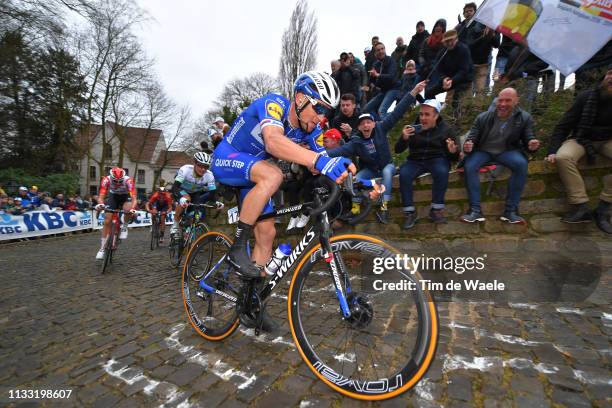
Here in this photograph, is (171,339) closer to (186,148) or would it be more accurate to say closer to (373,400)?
(373,400)

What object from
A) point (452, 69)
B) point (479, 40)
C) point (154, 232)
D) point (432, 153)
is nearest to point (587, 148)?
point (432, 153)

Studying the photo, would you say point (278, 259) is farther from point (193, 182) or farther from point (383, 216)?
point (193, 182)

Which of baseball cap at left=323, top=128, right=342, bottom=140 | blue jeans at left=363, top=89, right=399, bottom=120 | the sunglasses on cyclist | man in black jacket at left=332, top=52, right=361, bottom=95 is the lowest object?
the sunglasses on cyclist

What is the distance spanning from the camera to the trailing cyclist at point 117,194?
661 centimetres

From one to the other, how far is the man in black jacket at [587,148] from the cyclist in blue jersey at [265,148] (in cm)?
410

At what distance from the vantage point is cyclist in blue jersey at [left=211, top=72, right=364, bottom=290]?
229 centimetres

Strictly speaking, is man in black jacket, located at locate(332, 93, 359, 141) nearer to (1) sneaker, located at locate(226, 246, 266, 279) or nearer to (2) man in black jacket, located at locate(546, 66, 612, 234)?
(2) man in black jacket, located at locate(546, 66, 612, 234)

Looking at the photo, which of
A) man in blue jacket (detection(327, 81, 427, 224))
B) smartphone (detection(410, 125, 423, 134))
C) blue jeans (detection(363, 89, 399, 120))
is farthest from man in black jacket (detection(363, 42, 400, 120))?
smartphone (detection(410, 125, 423, 134))

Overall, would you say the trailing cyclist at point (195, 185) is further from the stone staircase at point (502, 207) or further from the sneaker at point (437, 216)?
the sneaker at point (437, 216)

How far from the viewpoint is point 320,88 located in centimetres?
246

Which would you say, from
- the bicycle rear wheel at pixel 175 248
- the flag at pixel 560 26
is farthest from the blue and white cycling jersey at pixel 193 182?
the flag at pixel 560 26

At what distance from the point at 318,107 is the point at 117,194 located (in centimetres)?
680

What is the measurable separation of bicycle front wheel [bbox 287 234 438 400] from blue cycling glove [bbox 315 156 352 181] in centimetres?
48

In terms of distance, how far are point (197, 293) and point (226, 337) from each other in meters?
0.64
